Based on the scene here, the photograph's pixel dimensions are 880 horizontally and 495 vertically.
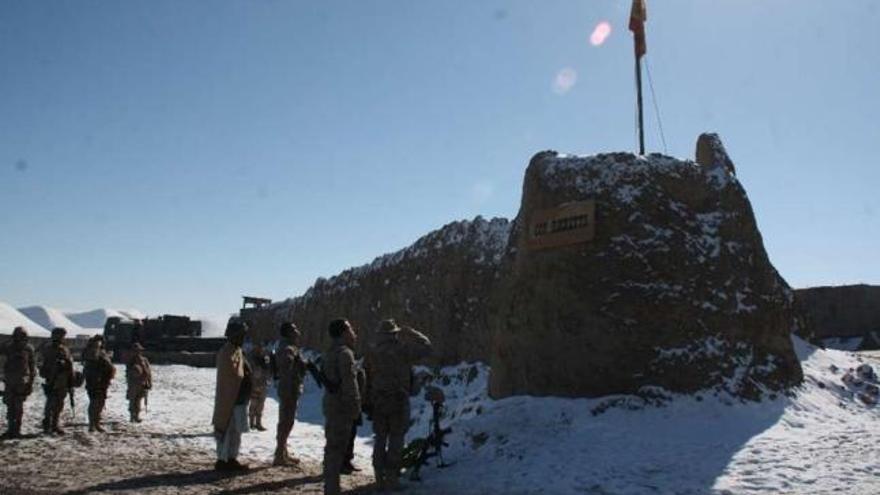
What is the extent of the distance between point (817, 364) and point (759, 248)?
215 centimetres

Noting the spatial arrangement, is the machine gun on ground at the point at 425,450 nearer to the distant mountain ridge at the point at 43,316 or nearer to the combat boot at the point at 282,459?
the combat boot at the point at 282,459

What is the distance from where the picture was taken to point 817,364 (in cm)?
1098

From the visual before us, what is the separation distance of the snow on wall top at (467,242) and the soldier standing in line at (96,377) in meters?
9.03

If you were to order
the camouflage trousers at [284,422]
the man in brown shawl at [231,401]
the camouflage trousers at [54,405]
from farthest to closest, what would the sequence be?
the camouflage trousers at [54,405]
the camouflage trousers at [284,422]
the man in brown shawl at [231,401]

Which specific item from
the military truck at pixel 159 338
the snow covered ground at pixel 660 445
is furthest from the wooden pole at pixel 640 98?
the military truck at pixel 159 338

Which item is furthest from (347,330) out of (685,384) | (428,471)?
(685,384)

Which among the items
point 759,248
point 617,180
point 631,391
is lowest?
point 631,391

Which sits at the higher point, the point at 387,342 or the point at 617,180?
the point at 617,180

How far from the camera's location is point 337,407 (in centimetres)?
717

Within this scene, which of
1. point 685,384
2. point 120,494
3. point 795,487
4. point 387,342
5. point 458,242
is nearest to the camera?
point 795,487

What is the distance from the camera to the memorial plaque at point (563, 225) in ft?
32.4

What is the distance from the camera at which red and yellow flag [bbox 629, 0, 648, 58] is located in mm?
12147

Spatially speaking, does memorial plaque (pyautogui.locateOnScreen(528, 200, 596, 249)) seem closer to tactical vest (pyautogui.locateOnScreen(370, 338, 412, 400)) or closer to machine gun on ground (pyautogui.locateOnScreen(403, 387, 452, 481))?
machine gun on ground (pyautogui.locateOnScreen(403, 387, 452, 481))

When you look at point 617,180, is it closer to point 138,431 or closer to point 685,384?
point 685,384
